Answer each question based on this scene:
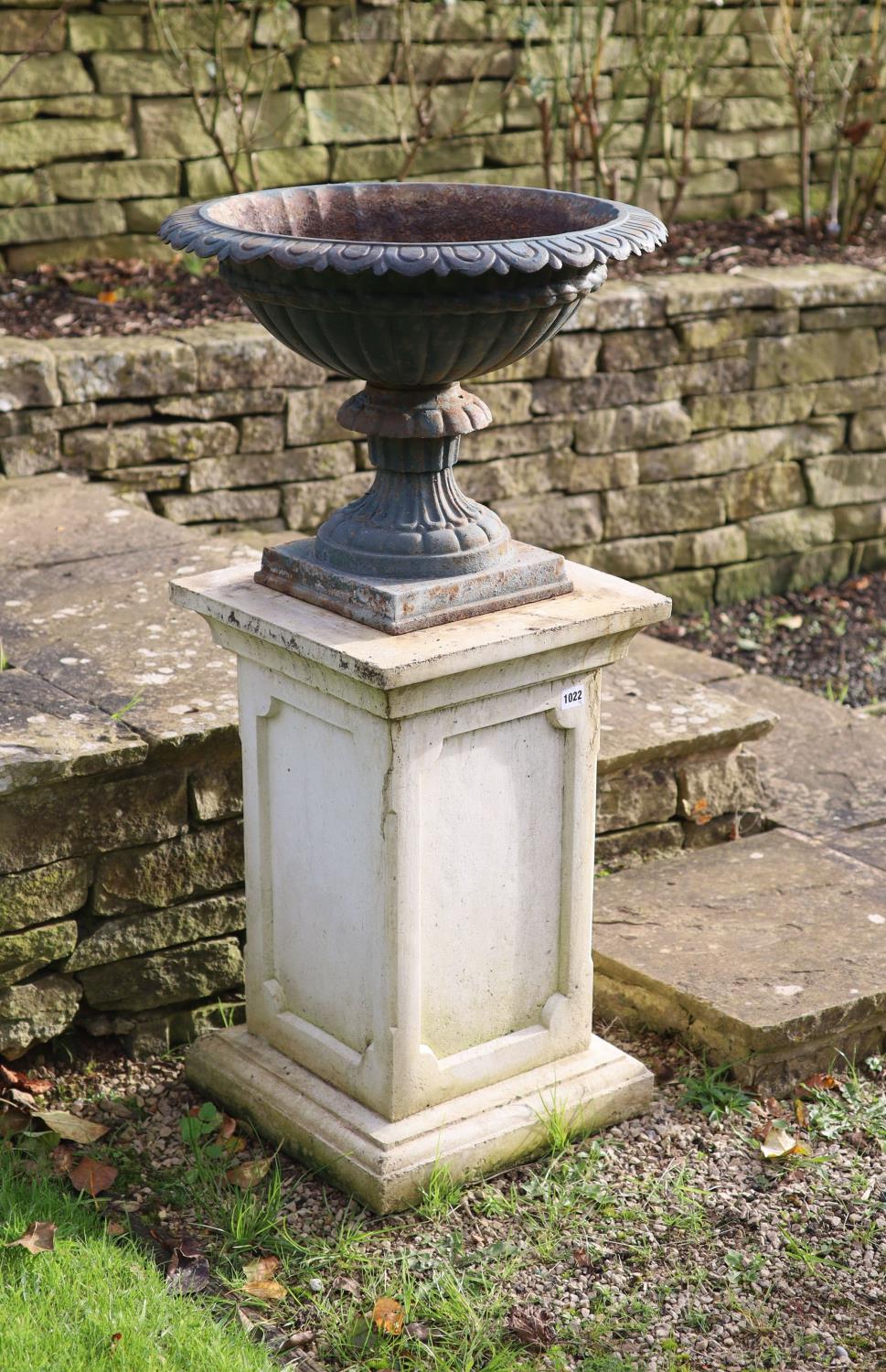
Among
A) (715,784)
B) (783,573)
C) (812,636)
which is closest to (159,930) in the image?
(715,784)

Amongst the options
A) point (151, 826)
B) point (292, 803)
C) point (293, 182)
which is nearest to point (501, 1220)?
point (292, 803)

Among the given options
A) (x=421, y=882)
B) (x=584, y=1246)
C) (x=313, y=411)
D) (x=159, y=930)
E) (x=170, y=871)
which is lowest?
(x=584, y=1246)

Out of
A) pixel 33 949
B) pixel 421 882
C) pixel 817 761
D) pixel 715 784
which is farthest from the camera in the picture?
pixel 817 761

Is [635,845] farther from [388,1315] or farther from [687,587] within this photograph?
[687,587]

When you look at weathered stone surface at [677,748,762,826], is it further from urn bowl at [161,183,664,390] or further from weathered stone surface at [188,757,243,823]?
urn bowl at [161,183,664,390]

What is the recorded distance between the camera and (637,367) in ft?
19.2

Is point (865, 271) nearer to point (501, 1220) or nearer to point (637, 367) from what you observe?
point (637, 367)

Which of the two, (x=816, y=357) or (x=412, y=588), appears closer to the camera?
(x=412, y=588)

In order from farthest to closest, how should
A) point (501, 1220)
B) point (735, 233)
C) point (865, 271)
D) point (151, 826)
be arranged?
point (735, 233) → point (865, 271) → point (151, 826) → point (501, 1220)

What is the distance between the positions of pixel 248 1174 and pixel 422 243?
5.65 ft

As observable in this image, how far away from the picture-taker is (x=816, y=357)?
244 inches

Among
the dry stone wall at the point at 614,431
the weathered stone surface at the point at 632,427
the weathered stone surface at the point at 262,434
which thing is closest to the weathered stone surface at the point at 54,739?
the dry stone wall at the point at 614,431

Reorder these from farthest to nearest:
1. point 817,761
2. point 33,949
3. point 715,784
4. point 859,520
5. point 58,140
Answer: point 859,520, point 58,140, point 817,761, point 715,784, point 33,949

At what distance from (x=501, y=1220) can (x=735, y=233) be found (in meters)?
5.13
